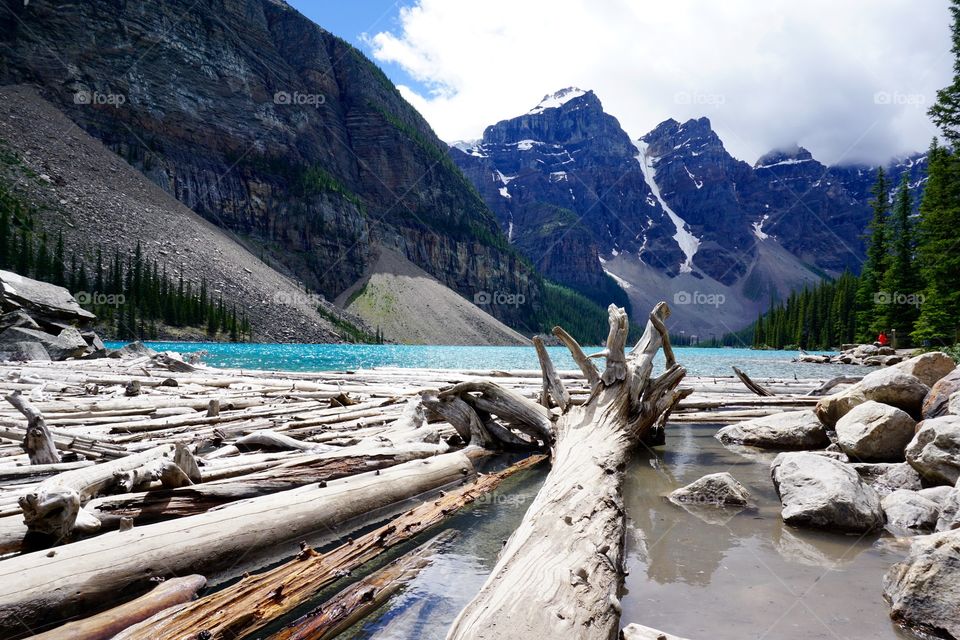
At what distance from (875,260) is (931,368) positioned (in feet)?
198

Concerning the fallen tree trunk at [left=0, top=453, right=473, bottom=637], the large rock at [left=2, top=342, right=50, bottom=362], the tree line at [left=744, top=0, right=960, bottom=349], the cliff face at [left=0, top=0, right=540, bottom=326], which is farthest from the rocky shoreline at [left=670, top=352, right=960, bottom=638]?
the cliff face at [left=0, top=0, right=540, bottom=326]

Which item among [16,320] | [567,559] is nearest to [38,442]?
[567,559]

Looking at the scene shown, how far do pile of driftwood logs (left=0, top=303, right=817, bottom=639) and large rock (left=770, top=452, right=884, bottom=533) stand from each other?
198 centimetres

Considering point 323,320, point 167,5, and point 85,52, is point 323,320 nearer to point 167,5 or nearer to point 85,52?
point 85,52

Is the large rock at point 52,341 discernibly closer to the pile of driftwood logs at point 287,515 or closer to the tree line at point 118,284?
the pile of driftwood logs at point 287,515

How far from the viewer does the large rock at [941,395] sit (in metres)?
7.63

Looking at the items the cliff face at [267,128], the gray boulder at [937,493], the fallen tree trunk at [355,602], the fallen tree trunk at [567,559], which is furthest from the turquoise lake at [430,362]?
the cliff face at [267,128]

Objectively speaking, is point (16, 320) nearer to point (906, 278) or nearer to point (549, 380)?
point (549, 380)

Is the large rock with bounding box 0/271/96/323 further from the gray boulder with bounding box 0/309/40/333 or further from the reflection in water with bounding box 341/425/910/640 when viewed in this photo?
the reflection in water with bounding box 341/425/910/640

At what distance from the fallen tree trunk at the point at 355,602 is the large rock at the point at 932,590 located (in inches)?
137

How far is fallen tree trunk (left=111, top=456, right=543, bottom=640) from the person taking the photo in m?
2.86

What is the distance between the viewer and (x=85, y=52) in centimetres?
10806

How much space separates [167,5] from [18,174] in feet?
238

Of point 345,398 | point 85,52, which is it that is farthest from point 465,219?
point 345,398
